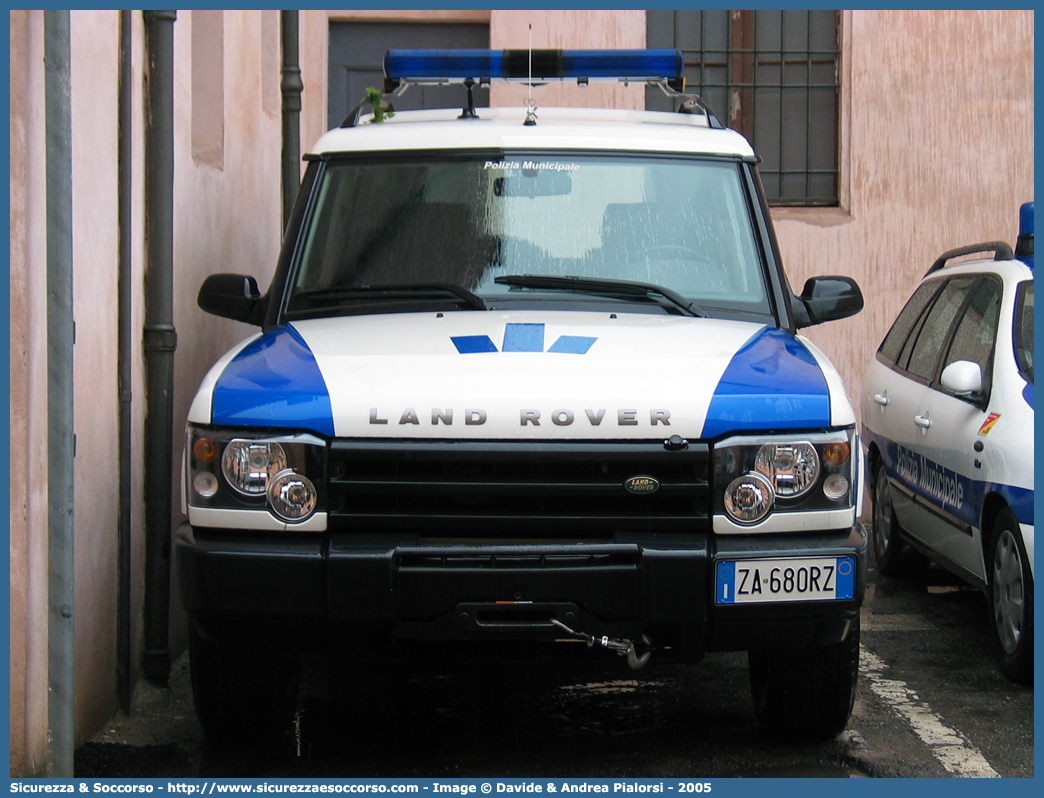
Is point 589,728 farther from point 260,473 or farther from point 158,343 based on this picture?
point 158,343

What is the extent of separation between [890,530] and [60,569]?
5052 mm

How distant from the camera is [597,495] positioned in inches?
151

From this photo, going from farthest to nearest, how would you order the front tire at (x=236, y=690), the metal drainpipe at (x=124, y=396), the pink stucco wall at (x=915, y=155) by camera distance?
the pink stucco wall at (x=915, y=155) → the metal drainpipe at (x=124, y=396) → the front tire at (x=236, y=690)

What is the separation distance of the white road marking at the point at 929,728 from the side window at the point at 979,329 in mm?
1390

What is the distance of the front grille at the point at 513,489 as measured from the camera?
3820mm

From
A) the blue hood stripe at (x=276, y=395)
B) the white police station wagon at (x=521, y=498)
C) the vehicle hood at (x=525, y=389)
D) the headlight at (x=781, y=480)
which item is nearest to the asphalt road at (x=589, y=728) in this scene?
the white police station wagon at (x=521, y=498)

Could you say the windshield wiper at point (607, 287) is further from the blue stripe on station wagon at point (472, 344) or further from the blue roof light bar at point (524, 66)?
the blue roof light bar at point (524, 66)

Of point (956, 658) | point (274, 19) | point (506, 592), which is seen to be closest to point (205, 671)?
point (506, 592)

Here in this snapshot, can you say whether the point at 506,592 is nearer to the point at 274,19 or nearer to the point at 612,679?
the point at 612,679

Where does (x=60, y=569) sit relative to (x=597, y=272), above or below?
below

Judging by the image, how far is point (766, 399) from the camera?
388cm

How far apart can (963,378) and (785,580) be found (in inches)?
94.9

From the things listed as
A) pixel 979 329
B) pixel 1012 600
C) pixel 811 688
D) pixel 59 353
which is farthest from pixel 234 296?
pixel 979 329

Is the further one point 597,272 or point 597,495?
point 597,272
